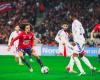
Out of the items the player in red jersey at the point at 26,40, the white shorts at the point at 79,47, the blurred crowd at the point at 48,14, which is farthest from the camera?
the blurred crowd at the point at 48,14

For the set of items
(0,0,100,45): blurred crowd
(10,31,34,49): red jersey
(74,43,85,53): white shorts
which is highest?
(0,0,100,45): blurred crowd

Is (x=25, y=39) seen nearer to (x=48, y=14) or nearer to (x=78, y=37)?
(x=78, y=37)

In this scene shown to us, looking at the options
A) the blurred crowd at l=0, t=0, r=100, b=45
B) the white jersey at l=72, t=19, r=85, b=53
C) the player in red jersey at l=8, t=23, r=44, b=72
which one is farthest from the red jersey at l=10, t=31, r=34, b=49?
the blurred crowd at l=0, t=0, r=100, b=45

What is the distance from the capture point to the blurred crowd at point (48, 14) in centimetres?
3647

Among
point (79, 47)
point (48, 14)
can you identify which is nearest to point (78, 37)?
point (79, 47)

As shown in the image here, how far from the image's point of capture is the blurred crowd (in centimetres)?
3647

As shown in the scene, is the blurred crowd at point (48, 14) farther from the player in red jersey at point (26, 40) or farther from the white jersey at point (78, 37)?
the white jersey at point (78, 37)

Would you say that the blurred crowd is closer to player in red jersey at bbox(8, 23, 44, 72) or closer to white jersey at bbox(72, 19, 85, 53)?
player in red jersey at bbox(8, 23, 44, 72)

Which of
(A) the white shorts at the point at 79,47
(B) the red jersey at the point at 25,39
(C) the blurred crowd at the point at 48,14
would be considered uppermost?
(C) the blurred crowd at the point at 48,14

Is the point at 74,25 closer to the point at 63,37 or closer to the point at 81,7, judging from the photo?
the point at 63,37

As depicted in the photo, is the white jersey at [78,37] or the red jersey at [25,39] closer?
the white jersey at [78,37]

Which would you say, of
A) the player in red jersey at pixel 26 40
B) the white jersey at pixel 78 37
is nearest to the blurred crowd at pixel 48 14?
the player in red jersey at pixel 26 40

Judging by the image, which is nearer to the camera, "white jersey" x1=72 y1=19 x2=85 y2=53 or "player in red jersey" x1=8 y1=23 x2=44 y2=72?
"white jersey" x1=72 y1=19 x2=85 y2=53

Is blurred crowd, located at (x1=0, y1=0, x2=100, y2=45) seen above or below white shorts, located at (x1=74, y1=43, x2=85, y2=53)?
above
